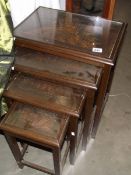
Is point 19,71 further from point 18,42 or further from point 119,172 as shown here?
point 119,172

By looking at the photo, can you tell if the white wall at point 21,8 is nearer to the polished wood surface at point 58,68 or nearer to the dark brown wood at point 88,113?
the polished wood surface at point 58,68

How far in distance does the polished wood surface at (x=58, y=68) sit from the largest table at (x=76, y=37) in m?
0.03

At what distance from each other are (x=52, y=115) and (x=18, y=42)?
46cm

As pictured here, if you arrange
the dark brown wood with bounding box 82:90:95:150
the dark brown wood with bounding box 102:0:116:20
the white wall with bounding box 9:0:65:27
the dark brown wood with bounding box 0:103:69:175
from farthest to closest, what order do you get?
the dark brown wood with bounding box 102:0:116:20 < the white wall with bounding box 9:0:65:27 < the dark brown wood with bounding box 82:90:95:150 < the dark brown wood with bounding box 0:103:69:175

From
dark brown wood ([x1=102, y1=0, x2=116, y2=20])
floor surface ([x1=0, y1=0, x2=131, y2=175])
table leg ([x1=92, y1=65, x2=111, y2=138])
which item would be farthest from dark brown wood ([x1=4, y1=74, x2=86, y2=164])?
dark brown wood ([x1=102, y1=0, x2=116, y2=20])

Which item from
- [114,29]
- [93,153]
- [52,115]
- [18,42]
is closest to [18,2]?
[18,42]

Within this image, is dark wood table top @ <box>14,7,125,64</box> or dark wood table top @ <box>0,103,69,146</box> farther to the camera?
dark wood table top @ <box>14,7,125,64</box>

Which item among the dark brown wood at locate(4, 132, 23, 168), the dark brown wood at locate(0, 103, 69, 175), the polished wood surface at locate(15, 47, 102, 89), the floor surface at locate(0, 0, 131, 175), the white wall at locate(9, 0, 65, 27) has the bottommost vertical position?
the floor surface at locate(0, 0, 131, 175)

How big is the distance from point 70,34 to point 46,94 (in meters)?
0.41

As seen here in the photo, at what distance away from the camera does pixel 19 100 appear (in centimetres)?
111

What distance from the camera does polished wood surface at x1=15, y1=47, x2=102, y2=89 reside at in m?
1.09

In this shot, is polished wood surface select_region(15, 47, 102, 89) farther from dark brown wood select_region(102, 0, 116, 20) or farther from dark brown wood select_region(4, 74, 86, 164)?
dark brown wood select_region(102, 0, 116, 20)

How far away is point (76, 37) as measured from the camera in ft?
4.16

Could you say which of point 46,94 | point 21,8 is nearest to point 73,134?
point 46,94
